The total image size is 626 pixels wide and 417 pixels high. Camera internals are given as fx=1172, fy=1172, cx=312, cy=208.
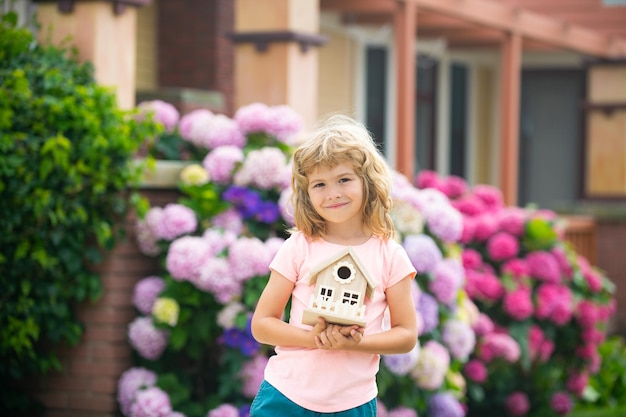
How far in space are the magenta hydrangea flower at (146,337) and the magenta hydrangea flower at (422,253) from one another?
137 cm

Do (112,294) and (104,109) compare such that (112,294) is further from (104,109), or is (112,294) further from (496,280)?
(496,280)

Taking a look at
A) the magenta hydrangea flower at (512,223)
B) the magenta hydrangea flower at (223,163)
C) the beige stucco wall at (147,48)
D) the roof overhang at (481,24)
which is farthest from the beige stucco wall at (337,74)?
the magenta hydrangea flower at (223,163)

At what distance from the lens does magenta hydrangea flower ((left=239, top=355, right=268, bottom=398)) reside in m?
5.72

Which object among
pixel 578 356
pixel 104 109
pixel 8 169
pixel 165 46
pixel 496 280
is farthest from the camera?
pixel 165 46

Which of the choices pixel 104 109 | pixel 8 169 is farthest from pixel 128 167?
pixel 8 169

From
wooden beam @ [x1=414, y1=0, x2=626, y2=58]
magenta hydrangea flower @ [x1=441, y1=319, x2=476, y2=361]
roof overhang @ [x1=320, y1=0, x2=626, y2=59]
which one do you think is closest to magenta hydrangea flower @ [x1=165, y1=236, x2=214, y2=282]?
magenta hydrangea flower @ [x1=441, y1=319, x2=476, y2=361]

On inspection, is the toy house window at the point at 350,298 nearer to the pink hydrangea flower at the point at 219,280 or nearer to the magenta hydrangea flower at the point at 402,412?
the pink hydrangea flower at the point at 219,280

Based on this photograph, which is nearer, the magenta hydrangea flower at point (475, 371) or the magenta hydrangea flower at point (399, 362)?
the magenta hydrangea flower at point (399, 362)

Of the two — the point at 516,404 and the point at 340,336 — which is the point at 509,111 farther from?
the point at 340,336

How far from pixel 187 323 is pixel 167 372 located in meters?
0.32

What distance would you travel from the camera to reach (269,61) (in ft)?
25.3

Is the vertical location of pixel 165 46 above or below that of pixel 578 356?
above

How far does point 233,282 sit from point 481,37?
26.9 feet

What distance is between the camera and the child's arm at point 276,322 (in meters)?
3.30
